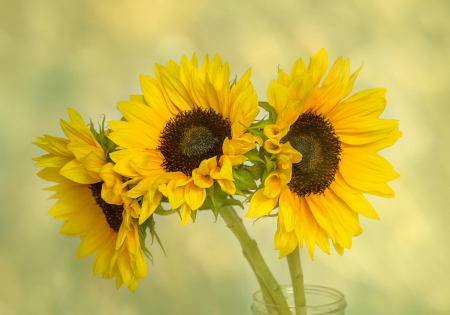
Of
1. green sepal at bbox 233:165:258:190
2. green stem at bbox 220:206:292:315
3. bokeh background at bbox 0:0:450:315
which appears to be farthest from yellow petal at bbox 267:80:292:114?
bokeh background at bbox 0:0:450:315

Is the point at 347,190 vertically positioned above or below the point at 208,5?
below

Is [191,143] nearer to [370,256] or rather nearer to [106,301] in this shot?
[106,301]

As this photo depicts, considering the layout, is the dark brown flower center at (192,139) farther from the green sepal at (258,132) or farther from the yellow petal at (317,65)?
the yellow petal at (317,65)

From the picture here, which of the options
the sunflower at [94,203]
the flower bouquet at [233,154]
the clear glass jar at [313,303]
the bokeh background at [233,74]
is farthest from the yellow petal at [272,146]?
the bokeh background at [233,74]

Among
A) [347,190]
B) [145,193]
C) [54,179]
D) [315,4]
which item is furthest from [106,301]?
[315,4]

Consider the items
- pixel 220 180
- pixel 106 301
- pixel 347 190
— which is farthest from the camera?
pixel 106 301

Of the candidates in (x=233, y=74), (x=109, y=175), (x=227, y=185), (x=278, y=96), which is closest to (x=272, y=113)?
(x=278, y=96)

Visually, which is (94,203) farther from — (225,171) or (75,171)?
(225,171)
